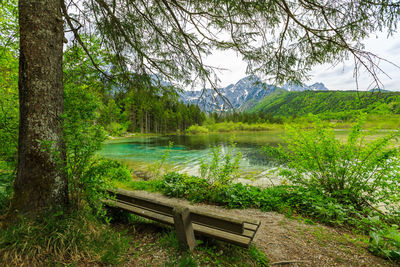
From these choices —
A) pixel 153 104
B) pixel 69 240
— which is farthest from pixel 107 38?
pixel 69 240

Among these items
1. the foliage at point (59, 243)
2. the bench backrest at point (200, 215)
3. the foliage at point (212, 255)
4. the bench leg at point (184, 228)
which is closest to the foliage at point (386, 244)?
the foliage at point (212, 255)

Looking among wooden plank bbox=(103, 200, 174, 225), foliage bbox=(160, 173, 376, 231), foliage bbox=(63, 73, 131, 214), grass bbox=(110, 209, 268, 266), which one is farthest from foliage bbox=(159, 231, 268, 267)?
foliage bbox=(160, 173, 376, 231)

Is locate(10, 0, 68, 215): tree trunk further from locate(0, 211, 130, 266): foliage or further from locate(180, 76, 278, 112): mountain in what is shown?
locate(180, 76, 278, 112): mountain

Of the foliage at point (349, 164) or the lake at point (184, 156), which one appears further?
the lake at point (184, 156)

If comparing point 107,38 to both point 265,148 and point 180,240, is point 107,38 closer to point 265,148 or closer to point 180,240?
point 180,240

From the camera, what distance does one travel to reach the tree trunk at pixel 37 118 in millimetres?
2012

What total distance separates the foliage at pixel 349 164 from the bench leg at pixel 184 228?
3385 millimetres

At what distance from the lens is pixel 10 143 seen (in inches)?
104

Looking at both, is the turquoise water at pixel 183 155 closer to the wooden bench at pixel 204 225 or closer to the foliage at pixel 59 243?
the foliage at pixel 59 243

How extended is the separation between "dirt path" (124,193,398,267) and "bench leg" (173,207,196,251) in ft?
3.81

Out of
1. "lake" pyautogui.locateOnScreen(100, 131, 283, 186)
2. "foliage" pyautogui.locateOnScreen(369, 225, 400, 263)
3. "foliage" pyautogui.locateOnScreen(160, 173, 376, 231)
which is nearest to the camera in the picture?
"foliage" pyautogui.locateOnScreen(369, 225, 400, 263)

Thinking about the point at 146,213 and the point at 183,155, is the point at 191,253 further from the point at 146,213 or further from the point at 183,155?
A: the point at 183,155

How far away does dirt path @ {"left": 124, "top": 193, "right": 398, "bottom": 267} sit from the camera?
236 centimetres

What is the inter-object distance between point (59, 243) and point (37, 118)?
1.45 m
